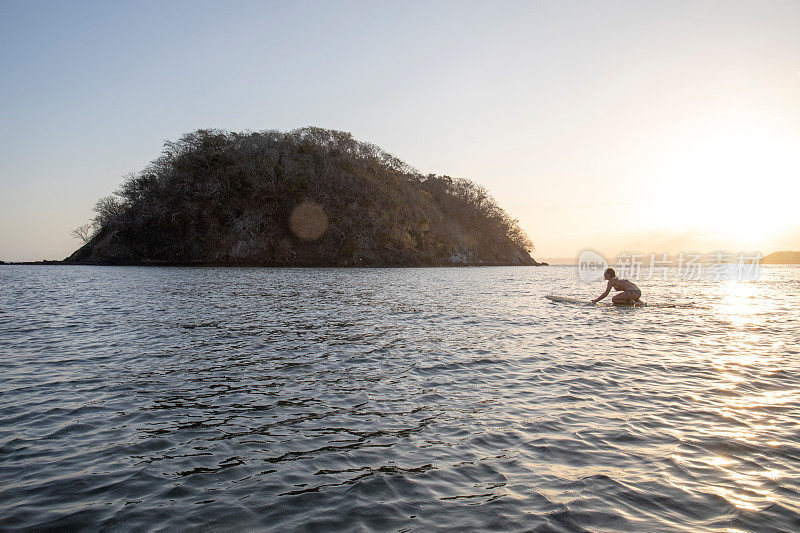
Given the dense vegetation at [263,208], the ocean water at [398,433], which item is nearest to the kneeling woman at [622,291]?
the ocean water at [398,433]

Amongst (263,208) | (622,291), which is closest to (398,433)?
(622,291)

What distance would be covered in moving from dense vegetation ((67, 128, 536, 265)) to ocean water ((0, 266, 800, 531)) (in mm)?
90010

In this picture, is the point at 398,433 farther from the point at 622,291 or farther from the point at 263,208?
the point at 263,208

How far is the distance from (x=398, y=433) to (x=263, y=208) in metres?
103

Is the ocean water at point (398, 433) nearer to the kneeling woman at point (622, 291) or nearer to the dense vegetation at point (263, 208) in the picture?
the kneeling woman at point (622, 291)

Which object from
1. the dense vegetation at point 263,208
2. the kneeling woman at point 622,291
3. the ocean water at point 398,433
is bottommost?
the ocean water at point 398,433

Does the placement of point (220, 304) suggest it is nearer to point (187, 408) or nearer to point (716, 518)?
point (187, 408)

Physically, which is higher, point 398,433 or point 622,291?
point 622,291

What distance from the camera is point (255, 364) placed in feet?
38.9

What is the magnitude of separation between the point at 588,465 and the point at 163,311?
72.6 feet

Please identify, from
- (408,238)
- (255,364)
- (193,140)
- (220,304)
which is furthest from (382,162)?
(255,364)

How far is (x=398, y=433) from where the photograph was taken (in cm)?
714

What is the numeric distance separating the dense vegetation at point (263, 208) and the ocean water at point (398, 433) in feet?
295

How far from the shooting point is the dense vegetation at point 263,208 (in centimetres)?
10012
